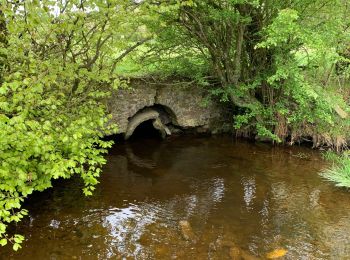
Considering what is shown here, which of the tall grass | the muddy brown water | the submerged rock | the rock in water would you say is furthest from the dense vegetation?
the rock in water

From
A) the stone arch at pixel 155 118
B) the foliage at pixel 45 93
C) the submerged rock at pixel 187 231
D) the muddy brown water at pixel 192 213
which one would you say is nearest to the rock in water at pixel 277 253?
the muddy brown water at pixel 192 213

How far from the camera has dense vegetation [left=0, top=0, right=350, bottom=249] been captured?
6238mm

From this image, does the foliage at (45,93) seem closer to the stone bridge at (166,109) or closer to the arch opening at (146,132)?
the stone bridge at (166,109)

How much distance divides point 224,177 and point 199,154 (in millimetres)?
2415

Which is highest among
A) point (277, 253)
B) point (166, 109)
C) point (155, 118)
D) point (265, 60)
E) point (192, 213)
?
point (265, 60)

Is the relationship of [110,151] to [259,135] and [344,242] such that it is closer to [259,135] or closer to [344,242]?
[259,135]

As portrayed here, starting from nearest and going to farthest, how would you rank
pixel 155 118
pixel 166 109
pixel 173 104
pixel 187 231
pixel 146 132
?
pixel 187 231
pixel 155 118
pixel 173 104
pixel 166 109
pixel 146 132

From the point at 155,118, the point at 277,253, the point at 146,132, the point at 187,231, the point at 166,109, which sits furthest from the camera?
the point at 146,132

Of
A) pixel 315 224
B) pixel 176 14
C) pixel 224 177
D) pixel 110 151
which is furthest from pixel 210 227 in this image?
pixel 176 14

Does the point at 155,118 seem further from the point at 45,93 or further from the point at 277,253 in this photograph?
the point at 277,253

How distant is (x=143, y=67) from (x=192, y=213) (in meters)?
6.76

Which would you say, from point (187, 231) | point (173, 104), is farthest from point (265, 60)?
point (187, 231)

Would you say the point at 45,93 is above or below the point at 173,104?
below

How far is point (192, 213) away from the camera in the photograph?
28.1ft
